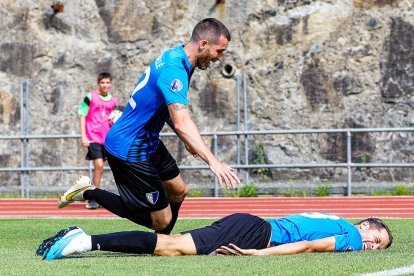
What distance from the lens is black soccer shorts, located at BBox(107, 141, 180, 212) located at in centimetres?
805

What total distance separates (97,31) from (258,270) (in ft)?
57.4

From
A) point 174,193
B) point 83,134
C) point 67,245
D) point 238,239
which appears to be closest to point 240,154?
point 83,134

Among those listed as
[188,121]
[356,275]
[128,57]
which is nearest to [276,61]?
[128,57]

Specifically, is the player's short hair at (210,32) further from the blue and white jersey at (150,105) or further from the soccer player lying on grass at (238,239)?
the soccer player lying on grass at (238,239)

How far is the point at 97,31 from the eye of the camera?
2323 centimetres

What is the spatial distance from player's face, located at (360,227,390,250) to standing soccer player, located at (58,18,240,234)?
1.48 m

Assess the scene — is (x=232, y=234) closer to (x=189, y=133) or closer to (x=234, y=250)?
(x=234, y=250)

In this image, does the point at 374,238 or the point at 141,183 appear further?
the point at 141,183

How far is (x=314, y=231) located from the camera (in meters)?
7.60

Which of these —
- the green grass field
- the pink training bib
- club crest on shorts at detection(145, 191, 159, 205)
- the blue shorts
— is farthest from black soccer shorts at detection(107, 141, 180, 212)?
the pink training bib

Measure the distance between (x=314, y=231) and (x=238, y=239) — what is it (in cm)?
61

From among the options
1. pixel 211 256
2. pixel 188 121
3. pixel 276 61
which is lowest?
pixel 211 256

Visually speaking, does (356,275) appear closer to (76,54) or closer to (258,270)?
(258,270)

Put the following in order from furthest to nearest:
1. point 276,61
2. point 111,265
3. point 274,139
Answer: point 276,61, point 274,139, point 111,265
